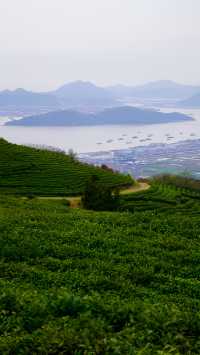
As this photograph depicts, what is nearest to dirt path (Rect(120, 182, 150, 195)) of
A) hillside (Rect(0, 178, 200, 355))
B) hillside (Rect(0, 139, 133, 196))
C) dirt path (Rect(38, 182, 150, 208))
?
dirt path (Rect(38, 182, 150, 208))

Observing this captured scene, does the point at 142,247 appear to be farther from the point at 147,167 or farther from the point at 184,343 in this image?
the point at 147,167

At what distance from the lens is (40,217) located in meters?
21.1

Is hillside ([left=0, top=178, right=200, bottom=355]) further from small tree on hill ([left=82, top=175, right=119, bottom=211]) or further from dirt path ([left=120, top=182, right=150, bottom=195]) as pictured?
dirt path ([left=120, top=182, right=150, bottom=195])

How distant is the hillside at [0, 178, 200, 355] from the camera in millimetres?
8305

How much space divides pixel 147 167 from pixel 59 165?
11427cm

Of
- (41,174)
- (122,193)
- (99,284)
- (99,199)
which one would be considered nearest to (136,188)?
(122,193)

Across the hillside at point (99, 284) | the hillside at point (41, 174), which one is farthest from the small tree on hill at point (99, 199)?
the hillside at point (99, 284)

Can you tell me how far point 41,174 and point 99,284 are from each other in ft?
111

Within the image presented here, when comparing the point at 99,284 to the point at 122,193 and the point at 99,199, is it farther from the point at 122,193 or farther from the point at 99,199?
the point at 122,193


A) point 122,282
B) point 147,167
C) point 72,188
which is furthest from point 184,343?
point 147,167

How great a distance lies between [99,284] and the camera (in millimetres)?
12438

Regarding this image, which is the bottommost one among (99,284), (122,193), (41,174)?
(99,284)

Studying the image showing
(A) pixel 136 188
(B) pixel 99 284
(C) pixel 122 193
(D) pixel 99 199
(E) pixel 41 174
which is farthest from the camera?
(A) pixel 136 188

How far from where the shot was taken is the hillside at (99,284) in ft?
27.2
